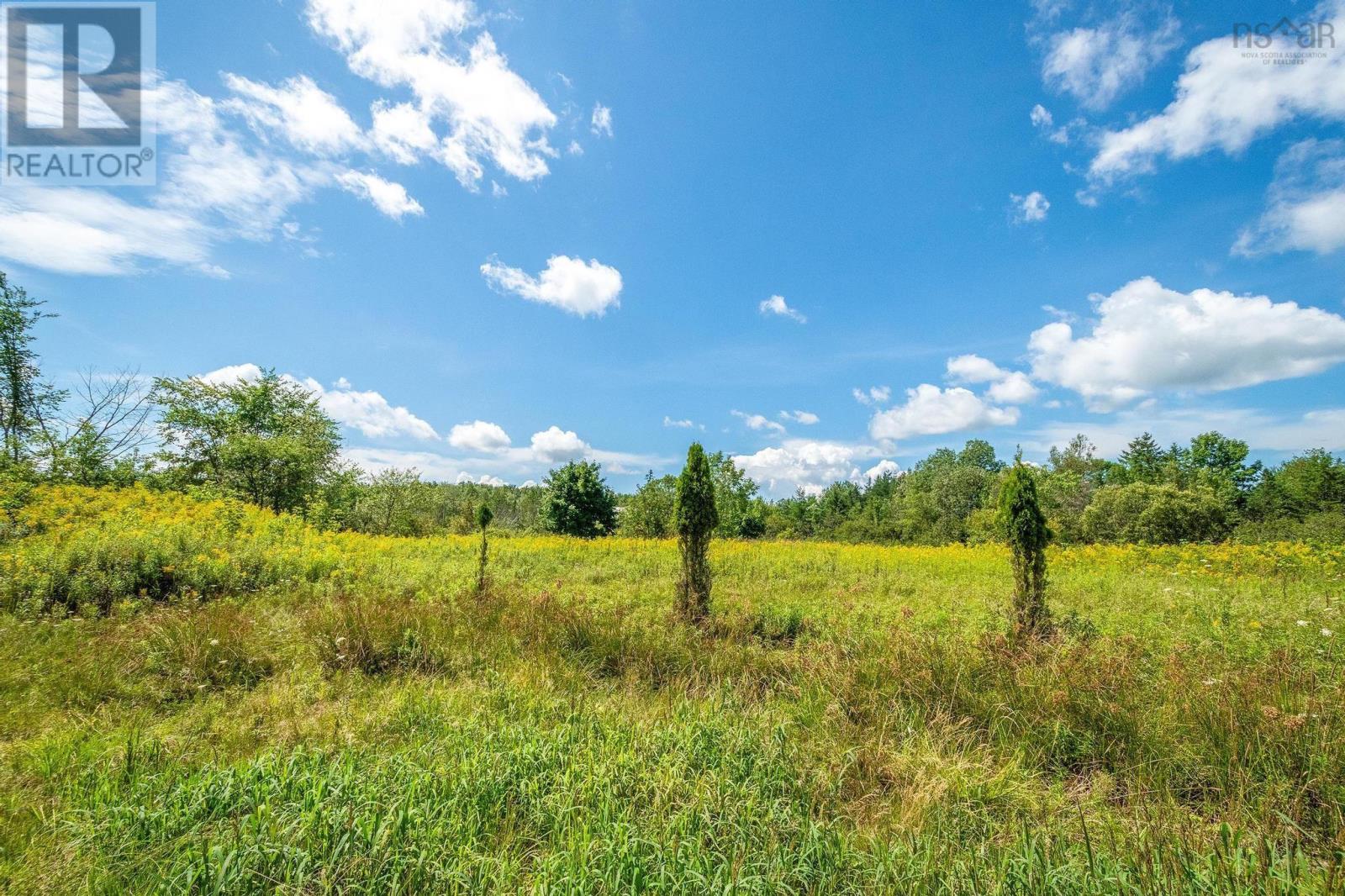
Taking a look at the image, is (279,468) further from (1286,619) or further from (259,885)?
(1286,619)

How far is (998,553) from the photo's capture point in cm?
1588

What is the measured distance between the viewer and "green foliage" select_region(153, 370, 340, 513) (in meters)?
18.2

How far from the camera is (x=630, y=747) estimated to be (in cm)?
347

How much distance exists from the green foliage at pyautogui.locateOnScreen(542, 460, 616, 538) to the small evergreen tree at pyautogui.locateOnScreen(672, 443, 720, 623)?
23.1 metres

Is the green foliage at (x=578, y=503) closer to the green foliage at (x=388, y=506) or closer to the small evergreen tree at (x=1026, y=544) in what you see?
the green foliage at (x=388, y=506)

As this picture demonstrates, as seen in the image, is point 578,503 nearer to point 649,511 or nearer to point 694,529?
point 649,511

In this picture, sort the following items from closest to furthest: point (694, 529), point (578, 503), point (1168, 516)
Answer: point (694, 529)
point (1168, 516)
point (578, 503)

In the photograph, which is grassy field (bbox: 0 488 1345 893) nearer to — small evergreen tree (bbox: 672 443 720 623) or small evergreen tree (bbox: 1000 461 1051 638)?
small evergreen tree (bbox: 1000 461 1051 638)

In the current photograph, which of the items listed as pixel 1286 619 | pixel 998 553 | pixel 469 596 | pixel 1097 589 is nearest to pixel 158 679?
pixel 469 596

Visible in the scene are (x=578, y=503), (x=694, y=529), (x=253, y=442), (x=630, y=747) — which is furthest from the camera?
(x=578, y=503)

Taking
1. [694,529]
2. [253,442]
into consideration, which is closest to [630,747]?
[694,529]

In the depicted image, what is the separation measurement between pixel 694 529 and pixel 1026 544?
16.6 feet

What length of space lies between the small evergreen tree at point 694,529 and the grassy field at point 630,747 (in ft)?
2.28

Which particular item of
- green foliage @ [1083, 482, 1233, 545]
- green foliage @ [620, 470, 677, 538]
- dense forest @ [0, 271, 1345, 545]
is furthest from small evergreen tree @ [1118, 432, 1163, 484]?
green foliage @ [620, 470, 677, 538]
